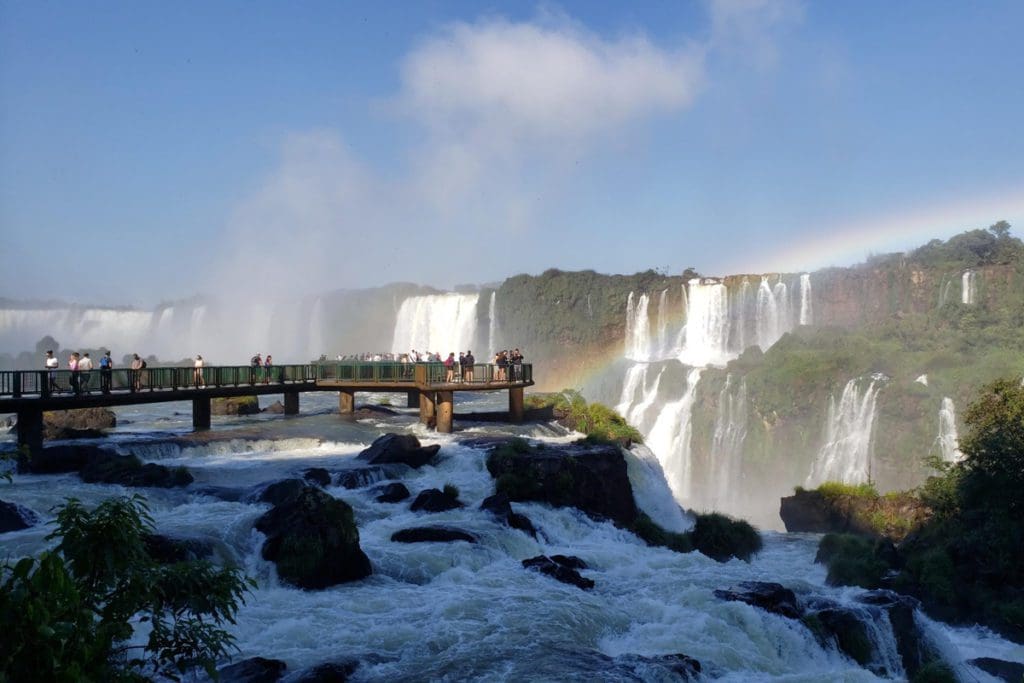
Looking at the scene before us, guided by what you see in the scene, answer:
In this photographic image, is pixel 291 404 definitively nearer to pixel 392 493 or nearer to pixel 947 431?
pixel 392 493

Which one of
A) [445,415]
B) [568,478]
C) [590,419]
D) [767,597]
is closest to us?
[767,597]

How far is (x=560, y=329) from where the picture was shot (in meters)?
78.8

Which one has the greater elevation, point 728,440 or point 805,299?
point 805,299

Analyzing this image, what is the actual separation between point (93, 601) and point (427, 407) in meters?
23.9

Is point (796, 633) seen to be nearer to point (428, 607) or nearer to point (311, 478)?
point (428, 607)

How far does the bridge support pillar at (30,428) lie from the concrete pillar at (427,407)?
1202 centimetres

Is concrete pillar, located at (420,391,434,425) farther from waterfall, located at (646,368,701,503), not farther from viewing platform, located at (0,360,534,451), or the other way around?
waterfall, located at (646,368,701,503)

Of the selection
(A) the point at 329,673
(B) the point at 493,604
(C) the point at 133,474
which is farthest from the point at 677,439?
(A) the point at 329,673

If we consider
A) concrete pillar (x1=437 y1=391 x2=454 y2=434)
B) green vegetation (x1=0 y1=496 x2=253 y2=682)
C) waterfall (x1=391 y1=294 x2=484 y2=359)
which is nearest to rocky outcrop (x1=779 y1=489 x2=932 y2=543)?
concrete pillar (x1=437 y1=391 x2=454 y2=434)

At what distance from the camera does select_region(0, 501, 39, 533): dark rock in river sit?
13602 millimetres

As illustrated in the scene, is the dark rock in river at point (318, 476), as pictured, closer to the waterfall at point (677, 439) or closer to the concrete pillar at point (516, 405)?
the concrete pillar at point (516, 405)

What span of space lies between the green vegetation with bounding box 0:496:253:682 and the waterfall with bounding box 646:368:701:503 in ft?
135

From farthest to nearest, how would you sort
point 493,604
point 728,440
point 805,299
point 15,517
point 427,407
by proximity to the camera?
point 805,299 < point 728,440 < point 427,407 < point 15,517 < point 493,604

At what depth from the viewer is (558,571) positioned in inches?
555
